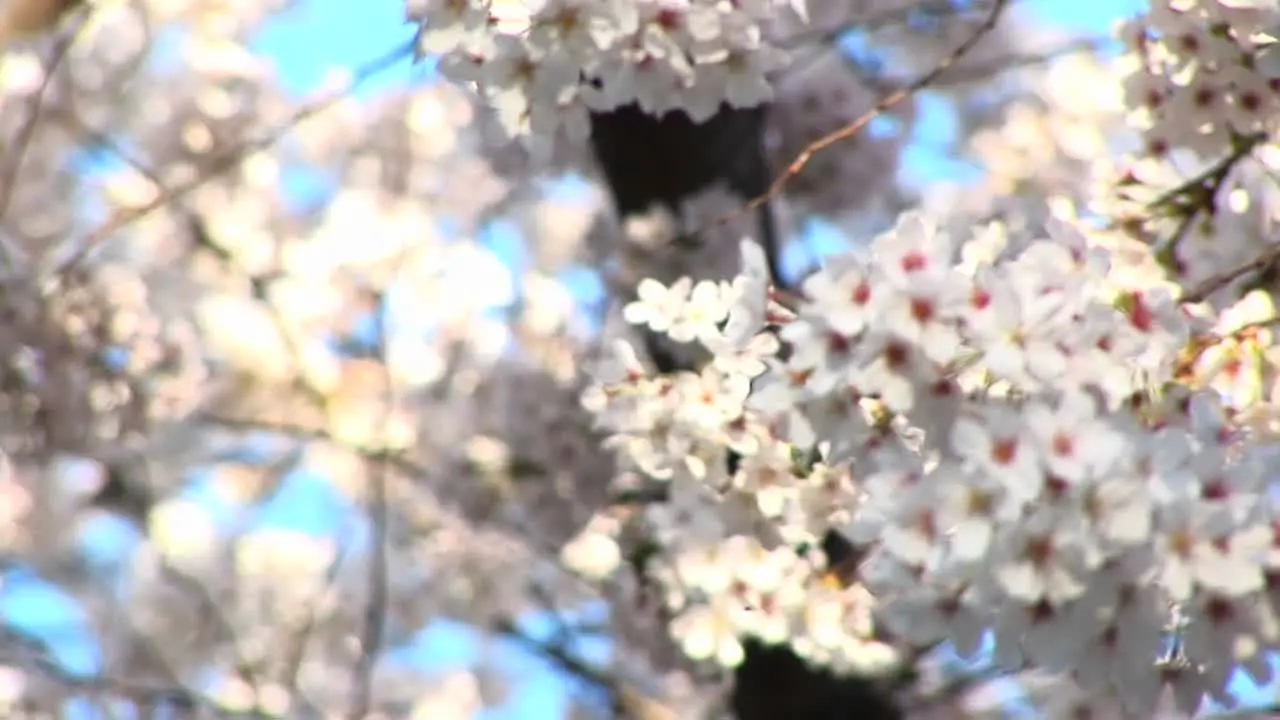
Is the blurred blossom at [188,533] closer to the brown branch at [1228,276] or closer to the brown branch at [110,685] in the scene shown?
the brown branch at [110,685]

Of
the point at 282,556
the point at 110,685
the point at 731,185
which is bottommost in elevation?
the point at 110,685

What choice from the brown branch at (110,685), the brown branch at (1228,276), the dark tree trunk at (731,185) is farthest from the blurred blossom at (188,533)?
the brown branch at (1228,276)

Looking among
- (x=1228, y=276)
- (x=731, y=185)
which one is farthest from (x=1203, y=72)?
(x=731, y=185)

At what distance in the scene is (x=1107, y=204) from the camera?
1838 millimetres

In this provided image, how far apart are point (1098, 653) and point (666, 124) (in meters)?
1.68

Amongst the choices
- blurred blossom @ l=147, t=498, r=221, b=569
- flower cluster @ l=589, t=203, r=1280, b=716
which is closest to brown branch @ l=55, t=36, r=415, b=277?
flower cluster @ l=589, t=203, r=1280, b=716

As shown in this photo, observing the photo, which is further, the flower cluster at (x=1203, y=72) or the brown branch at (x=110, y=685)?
the brown branch at (x=110, y=685)

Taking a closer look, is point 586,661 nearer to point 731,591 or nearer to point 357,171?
point 731,591

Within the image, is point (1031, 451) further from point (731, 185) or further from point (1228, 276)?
point (731, 185)

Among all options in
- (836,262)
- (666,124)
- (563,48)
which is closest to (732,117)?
(666,124)

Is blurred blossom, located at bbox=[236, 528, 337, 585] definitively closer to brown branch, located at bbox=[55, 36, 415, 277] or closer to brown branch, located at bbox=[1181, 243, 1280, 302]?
brown branch, located at bbox=[55, 36, 415, 277]

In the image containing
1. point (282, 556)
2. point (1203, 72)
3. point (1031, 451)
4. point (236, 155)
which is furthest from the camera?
point (282, 556)

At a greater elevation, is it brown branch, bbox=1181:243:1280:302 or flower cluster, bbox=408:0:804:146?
flower cluster, bbox=408:0:804:146

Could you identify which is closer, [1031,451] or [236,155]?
[1031,451]
